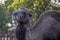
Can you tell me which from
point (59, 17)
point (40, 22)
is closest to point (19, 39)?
point (40, 22)

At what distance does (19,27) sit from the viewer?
2.72 m

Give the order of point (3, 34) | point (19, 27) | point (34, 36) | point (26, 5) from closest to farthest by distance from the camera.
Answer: point (19, 27) < point (34, 36) < point (3, 34) < point (26, 5)

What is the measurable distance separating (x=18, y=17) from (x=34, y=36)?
1.08 feet

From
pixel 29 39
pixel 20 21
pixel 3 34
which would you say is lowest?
pixel 3 34

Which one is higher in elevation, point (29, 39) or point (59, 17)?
point (59, 17)

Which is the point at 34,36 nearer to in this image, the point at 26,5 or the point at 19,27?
the point at 19,27

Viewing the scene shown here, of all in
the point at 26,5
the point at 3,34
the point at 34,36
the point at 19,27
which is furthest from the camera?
the point at 26,5

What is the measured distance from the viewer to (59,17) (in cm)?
301

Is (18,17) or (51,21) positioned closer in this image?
(18,17)

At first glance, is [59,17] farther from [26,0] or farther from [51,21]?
[26,0]

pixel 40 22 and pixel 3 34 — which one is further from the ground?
pixel 40 22

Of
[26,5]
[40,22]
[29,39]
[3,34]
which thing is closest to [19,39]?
[29,39]

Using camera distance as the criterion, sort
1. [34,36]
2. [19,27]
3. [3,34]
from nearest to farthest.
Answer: [19,27] < [34,36] < [3,34]

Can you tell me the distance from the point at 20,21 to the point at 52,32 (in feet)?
1.44
